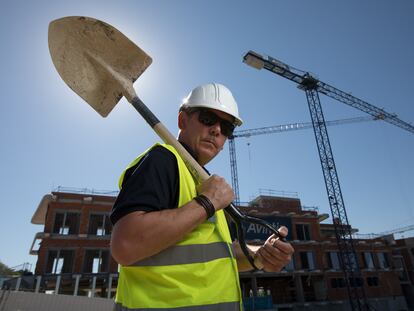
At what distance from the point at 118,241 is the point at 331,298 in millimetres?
34930

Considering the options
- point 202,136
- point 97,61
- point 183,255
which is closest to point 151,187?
point 183,255

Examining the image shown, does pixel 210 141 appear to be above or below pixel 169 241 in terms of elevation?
above

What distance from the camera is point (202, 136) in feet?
5.83

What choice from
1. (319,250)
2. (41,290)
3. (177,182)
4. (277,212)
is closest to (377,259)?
(319,250)

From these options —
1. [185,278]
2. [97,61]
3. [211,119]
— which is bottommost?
[185,278]

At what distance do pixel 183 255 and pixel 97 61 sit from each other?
1727mm

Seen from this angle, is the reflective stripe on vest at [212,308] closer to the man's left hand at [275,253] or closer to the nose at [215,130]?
the man's left hand at [275,253]

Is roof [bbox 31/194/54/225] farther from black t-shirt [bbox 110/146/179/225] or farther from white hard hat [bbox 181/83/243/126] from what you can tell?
black t-shirt [bbox 110/146/179/225]

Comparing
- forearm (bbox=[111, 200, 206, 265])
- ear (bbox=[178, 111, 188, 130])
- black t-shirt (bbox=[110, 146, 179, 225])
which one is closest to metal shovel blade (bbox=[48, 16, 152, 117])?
ear (bbox=[178, 111, 188, 130])

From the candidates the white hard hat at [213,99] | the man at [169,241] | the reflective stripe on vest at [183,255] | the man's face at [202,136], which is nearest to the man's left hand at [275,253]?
the man at [169,241]

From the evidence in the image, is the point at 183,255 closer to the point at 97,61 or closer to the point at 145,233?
the point at 145,233

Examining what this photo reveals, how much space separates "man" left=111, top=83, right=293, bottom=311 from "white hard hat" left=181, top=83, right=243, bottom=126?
601 mm

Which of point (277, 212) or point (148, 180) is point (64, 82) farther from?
point (277, 212)

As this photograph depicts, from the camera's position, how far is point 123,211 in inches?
45.6
